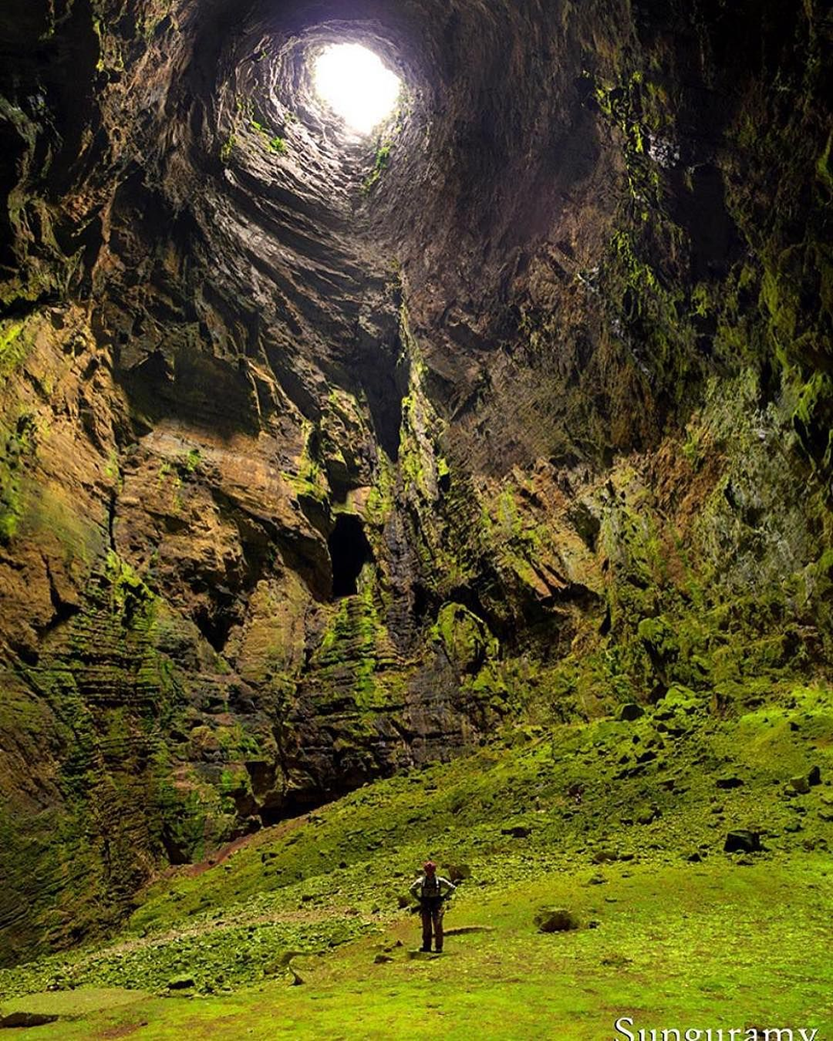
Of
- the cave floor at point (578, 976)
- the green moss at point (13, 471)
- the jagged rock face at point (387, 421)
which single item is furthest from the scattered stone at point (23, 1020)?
the green moss at point (13, 471)

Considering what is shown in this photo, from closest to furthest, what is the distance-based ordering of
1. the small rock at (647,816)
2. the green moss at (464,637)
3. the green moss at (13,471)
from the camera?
1. the small rock at (647,816)
2. the green moss at (13,471)
3. the green moss at (464,637)

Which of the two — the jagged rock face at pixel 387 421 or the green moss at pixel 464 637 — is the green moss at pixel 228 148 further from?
the green moss at pixel 464 637

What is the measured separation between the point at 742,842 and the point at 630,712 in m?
7.20

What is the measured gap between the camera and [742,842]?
9.41 metres

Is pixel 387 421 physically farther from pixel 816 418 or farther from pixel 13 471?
pixel 816 418

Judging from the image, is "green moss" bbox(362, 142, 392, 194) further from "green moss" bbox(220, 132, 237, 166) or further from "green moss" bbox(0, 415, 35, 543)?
"green moss" bbox(0, 415, 35, 543)

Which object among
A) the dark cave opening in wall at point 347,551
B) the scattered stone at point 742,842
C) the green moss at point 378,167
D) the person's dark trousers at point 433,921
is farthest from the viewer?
the green moss at point 378,167

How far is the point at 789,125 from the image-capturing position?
11.9 m

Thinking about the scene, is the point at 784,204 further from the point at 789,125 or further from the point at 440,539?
the point at 440,539

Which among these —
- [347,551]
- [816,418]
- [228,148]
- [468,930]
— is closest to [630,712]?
[816,418]

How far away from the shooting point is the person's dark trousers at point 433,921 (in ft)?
22.5

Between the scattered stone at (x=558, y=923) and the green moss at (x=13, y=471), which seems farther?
the green moss at (x=13, y=471)

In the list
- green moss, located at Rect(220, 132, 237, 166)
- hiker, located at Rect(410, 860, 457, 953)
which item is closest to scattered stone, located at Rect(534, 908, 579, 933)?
hiker, located at Rect(410, 860, 457, 953)

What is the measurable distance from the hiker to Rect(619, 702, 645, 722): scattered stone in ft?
35.4
